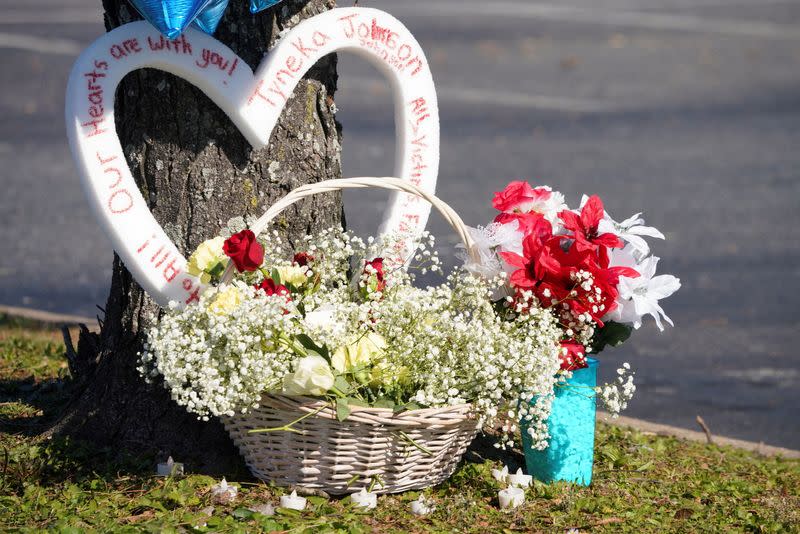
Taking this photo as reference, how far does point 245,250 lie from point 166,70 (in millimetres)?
670

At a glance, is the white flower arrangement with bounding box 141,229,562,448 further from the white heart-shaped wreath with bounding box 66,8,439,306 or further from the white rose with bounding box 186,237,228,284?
the white heart-shaped wreath with bounding box 66,8,439,306

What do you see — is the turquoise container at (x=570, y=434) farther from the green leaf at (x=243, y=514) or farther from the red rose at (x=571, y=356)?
the green leaf at (x=243, y=514)

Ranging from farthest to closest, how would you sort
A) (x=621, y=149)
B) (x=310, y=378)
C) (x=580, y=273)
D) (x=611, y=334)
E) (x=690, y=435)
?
(x=621, y=149) < (x=690, y=435) < (x=611, y=334) < (x=580, y=273) < (x=310, y=378)

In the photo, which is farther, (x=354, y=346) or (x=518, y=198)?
(x=518, y=198)

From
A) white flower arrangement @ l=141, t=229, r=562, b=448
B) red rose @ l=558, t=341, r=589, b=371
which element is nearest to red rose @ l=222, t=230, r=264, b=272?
white flower arrangement @ l=141, t=229, r=562, b=448

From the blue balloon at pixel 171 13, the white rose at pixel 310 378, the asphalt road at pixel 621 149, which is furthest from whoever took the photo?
the asphalt road at pixel 621 149

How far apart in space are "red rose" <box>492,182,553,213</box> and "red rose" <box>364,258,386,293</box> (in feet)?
1.40

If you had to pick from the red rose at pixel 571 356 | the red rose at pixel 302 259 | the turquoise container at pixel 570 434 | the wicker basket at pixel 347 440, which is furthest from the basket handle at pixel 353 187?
the turquoise container at pixel 570 434

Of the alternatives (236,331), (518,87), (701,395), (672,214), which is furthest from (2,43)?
(236,331)

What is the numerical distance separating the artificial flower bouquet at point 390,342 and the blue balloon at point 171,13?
605 millimetres

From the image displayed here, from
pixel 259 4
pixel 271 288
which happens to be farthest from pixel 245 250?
pixel 259 4

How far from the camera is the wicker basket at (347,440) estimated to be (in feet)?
9.66

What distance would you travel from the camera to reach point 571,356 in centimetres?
318

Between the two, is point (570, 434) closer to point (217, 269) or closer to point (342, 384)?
point (342, 384)
